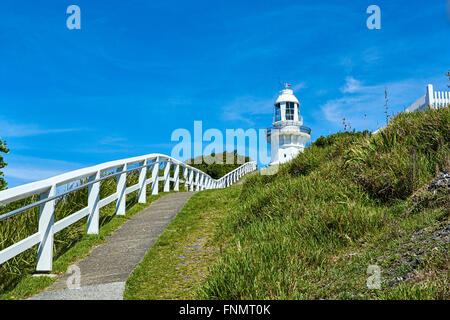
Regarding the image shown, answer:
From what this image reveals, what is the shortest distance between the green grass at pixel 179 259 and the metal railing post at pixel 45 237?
4.58 ft

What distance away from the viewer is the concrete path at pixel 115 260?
4707 mm

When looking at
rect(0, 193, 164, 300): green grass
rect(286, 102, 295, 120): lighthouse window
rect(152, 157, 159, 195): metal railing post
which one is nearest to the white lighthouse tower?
rect(286, 102, 295, 120): lighthouse window

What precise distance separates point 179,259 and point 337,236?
251 centimetres

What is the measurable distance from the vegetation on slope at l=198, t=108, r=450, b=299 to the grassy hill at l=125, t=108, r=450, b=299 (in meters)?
0.02

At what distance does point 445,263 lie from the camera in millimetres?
3764

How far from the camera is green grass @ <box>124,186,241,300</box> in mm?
4781

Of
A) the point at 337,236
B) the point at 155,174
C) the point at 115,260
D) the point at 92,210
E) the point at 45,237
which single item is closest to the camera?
the point at 337,236

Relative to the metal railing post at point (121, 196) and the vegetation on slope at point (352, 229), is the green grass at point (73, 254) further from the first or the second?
the vegetation on slope at point (352, 229)

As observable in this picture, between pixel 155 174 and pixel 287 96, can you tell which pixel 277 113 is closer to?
pixel 287 96

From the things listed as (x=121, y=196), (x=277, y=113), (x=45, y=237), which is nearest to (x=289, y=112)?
(x=277, y=113)

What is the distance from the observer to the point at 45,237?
18.6ft

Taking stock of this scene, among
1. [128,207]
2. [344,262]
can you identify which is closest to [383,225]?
[344,262]
